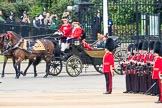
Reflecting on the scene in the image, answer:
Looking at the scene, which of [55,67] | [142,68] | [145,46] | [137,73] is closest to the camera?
[142,68]

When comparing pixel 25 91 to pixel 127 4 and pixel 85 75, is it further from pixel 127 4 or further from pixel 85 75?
pixel 127 4

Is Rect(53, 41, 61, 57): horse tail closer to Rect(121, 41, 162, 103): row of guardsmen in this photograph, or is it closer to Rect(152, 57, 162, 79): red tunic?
Rect(121, 41, 162, 103): row of guardsmen

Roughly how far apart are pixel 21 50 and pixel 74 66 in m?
2.23

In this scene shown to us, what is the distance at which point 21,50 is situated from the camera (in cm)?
3128

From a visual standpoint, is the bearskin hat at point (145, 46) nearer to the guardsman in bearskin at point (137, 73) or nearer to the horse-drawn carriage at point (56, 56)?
the guardsman in bearskin at point (137, 73)

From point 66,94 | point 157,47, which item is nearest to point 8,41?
point 66,94

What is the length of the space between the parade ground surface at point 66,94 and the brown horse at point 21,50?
779 millimetres

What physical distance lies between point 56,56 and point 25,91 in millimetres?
6841

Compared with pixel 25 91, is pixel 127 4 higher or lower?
higher

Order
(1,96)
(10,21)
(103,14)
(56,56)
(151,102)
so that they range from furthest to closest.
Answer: (10,21) < (103,14) < (56,56) < (1,96) < (151,102)

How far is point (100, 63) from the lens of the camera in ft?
105

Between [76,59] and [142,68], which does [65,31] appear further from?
[142,68]

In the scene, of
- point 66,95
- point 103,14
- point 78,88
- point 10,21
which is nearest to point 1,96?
point 66,95

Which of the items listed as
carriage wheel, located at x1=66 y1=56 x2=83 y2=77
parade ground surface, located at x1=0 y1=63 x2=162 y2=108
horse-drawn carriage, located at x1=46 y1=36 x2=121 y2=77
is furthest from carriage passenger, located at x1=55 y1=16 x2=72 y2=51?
parade ground surface, located at x1=0 y1=63 x2=162 y2=108
